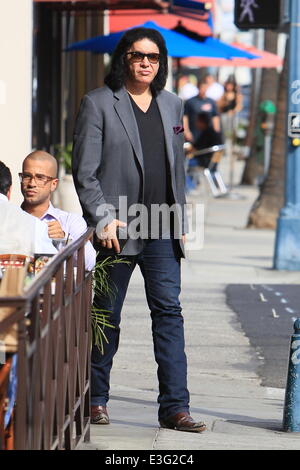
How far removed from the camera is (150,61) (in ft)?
21.5

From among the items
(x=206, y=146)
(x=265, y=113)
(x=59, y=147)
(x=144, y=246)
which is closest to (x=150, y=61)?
(x=144, y=246)

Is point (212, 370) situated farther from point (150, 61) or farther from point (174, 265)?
point (150, 61)

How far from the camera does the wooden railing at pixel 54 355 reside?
4.30 meters

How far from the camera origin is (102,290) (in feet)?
21.5

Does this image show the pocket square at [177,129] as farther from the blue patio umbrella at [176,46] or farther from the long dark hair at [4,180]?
the blue patio umbrella at [176,46]

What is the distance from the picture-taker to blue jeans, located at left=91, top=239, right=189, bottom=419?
6.59 meters

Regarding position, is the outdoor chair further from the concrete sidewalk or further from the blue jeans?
the blue jeans

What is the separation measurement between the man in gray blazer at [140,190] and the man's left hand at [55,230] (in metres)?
0.17

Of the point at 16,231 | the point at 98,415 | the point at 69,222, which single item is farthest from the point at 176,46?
the point at 16,231

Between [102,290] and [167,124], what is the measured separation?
0.90 metres

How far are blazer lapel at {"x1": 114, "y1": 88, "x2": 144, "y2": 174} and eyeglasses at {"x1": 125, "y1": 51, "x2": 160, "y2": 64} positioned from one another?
19 centimetres

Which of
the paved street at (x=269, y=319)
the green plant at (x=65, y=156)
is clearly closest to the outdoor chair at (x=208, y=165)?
the green plant at (x=65, y=156)

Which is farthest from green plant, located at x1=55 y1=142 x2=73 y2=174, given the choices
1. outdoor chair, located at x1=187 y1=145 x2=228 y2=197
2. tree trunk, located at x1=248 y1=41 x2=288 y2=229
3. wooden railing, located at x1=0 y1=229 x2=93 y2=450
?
wooden railing, located at x1=0 y1=229 x2=93 y2=450

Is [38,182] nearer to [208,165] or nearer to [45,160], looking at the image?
[45,160]
